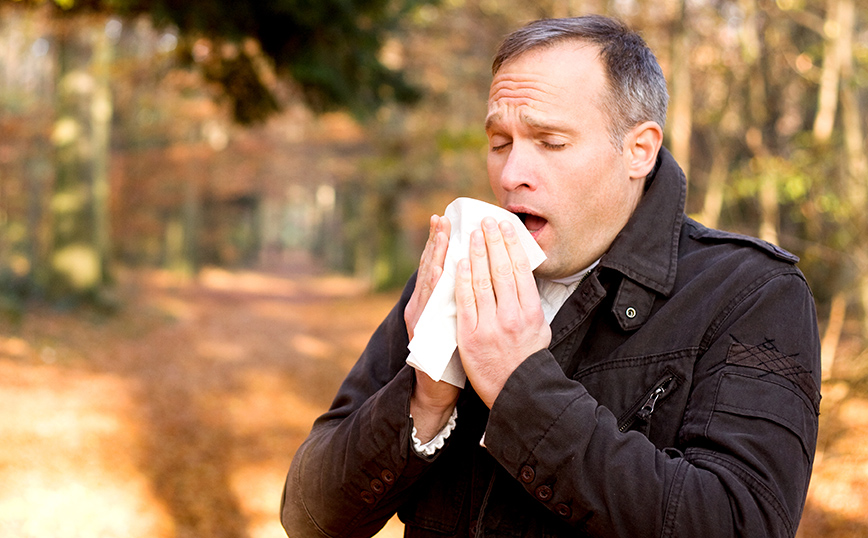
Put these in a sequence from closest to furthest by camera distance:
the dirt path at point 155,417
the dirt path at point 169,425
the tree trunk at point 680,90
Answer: the dirt path at point 169,425
the dirt path at point 155,417
the tree trunk at point 680,90

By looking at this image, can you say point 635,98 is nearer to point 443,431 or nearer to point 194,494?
point 443,431

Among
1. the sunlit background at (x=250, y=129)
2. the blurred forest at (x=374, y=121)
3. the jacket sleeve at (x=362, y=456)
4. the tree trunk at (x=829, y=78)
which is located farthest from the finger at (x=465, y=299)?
the tree trunk at (x=829, y=78)

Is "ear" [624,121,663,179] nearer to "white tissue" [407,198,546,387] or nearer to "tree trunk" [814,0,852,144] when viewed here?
"white tissue" [407,198,546,387]

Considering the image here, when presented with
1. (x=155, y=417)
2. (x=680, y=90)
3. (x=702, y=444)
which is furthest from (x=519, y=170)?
(x=155, y=417)

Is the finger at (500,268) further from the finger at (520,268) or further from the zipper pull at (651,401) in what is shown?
the zipper pull at (651,401)

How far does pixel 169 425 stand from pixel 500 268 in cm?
818

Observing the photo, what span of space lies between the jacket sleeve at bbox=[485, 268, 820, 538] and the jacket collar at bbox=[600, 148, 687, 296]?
23 cm

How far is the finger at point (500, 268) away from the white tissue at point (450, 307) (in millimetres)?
56

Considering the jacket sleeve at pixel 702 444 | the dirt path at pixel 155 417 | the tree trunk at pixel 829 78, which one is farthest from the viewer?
the tree trunk at pixel 829 78

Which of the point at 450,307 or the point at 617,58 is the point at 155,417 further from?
the point at 617,58

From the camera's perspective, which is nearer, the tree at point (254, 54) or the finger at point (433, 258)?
the finger at point (433, 258)

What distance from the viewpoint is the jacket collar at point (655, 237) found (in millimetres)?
1836

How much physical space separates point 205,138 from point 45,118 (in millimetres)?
8150

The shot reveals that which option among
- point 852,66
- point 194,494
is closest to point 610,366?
point 194,494
